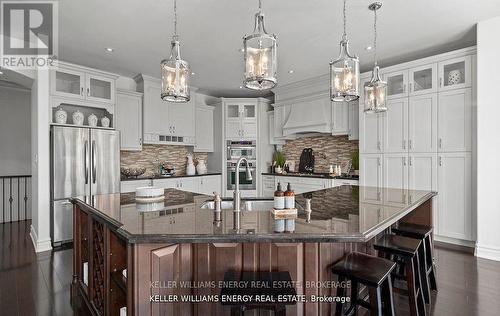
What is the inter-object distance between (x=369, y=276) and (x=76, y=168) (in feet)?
13.2

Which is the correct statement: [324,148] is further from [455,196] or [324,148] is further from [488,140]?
[488,140]

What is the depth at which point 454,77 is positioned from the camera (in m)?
3.72

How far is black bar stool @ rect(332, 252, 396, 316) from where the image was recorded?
1.53 metres

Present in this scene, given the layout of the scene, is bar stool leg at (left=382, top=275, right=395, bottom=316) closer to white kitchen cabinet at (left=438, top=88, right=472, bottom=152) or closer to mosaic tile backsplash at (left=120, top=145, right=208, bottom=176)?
white kitchen cabinet at (left=438, top=88, right=472, bottom=152)

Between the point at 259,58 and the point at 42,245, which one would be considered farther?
the point at 42,245

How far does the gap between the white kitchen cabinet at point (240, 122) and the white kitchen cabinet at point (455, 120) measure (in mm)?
3550

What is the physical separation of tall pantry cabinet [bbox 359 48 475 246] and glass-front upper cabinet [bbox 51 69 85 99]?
4499 millimetres

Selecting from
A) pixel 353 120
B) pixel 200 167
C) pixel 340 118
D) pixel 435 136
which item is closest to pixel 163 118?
pixel 200 167

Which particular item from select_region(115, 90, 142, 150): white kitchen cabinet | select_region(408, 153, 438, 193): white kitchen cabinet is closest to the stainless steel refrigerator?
select_region(115, 90, 142, 150): white kitchen cabinet

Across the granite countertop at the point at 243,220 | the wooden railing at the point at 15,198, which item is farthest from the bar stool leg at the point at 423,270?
the wooden railing at the point at 15,198

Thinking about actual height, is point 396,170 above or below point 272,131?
below

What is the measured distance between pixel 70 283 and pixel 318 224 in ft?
8.50

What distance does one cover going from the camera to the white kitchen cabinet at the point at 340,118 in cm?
496

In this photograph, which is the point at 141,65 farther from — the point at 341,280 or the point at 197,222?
the point at 341,280
